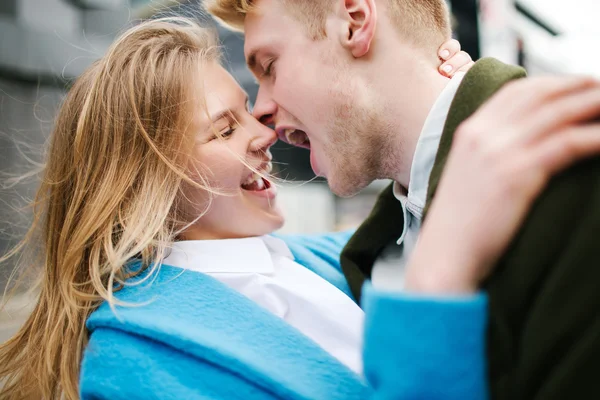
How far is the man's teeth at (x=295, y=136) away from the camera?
1307 mm

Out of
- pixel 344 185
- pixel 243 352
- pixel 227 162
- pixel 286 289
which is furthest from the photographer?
pixel 344 185

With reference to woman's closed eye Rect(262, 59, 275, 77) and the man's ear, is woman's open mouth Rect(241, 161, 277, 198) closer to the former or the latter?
woman's closed eye Rect(262, 59, 275, 77)

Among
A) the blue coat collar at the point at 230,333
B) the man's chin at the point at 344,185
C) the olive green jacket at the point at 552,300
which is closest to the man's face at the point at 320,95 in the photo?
the man's chin at the point at 344,185

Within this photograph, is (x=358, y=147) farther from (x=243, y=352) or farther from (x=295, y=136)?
(x=243, y=352)

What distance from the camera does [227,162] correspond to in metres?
1.10

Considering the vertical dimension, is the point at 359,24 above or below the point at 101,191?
above

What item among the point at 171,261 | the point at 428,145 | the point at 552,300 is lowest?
the point at 171,261

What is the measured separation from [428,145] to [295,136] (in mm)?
420

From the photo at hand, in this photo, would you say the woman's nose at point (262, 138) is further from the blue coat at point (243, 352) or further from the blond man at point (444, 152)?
the blue coat at point (243, 352)

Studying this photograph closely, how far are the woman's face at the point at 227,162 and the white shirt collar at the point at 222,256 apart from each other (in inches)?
3.2

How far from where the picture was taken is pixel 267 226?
1.17 meters

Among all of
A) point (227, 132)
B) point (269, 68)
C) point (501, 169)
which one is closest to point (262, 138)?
point (227, 132)

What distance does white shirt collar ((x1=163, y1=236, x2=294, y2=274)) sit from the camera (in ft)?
3.29

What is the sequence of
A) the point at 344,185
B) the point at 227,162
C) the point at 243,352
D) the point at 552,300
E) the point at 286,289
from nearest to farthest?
the point at 552,300
the point at 243,352
the point at 286,289
the point at 227,162
the point at 344,185
